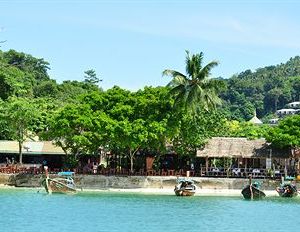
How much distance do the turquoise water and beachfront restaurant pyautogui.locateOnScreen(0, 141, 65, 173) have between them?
37.3 feet

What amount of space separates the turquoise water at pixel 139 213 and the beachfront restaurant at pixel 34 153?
37.3 ft

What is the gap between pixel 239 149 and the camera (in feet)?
205

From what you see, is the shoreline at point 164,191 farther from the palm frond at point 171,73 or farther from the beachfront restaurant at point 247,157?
the palm frond at point 171,73

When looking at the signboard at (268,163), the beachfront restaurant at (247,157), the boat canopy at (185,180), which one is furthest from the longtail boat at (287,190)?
the boat canopy at (185,180)

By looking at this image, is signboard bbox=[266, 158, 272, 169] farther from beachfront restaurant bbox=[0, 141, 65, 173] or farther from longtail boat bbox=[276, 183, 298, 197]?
beachfront restaurant bbox=[0, 141, 65, 173]

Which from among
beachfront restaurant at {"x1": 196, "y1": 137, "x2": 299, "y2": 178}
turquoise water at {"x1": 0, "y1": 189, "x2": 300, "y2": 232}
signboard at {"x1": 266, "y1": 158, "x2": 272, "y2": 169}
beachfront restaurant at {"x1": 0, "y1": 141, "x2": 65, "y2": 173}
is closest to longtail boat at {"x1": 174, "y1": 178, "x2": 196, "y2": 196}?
turquoise water at {"x1": 0, "y1": 189, "x2": 300, "y2": 232}

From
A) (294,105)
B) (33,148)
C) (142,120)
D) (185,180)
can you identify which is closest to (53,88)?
(33,148)

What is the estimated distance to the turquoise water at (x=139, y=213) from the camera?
36.7 meters

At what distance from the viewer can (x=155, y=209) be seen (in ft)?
149

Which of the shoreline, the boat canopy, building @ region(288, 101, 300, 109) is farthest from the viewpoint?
building @ region(288, 101, 300, 109)

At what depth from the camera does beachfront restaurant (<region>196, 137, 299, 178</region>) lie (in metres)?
61.8

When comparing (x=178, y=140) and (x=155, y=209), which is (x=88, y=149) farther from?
(x=155, y=209)

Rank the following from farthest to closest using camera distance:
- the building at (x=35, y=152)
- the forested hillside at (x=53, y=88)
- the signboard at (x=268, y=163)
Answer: the forested hillside at (x=53, y=88) < the building at (x=35, y=152) < the signboard at (x=268, y=163)

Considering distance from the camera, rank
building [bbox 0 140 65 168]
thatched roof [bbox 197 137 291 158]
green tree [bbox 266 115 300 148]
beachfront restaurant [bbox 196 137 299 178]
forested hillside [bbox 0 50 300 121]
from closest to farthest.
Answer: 1. green tree [bbox 266 115 300 148]
2. beachfront restaurant [bbox 196 137 299 178]
3. thatched roof [bbox 197 137 291 158]
4. building [bbox 0 140 65 168]
5. forested hillside [bbox 0 50 300 121]
